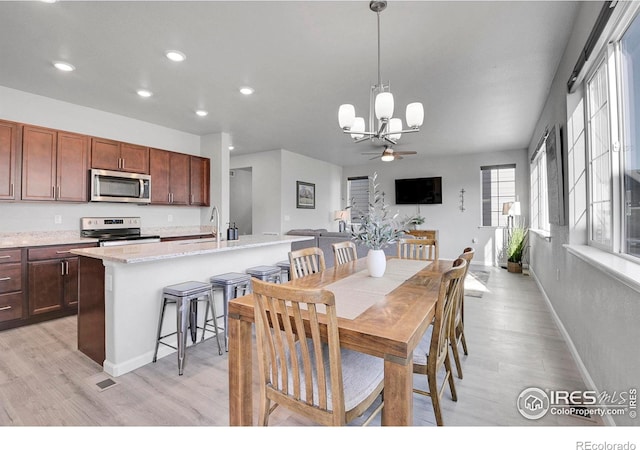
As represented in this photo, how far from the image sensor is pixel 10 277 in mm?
3125

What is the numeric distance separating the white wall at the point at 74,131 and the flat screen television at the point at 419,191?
207 inches

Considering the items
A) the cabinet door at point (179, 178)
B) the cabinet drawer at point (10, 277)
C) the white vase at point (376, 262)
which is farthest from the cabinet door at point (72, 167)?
the white vase at point (376, 262)

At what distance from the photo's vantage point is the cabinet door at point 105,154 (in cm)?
399

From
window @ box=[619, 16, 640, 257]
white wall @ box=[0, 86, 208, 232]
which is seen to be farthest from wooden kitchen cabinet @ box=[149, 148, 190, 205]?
window @ box=[619, 16, 640, 257]

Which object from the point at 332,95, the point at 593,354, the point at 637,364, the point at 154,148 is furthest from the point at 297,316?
the point at 154,148

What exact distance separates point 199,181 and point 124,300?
3.34 meters

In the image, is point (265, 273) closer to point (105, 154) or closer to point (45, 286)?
point (45, 286)

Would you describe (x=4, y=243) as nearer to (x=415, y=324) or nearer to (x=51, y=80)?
(x=51, y=80)

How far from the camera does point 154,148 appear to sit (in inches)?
184

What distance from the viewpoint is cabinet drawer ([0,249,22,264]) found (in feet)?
10.1

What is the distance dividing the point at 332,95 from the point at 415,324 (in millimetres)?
3200

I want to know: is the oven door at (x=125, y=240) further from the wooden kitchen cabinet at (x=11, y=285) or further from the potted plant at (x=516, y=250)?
the potted plant at (x=516, y=250)
